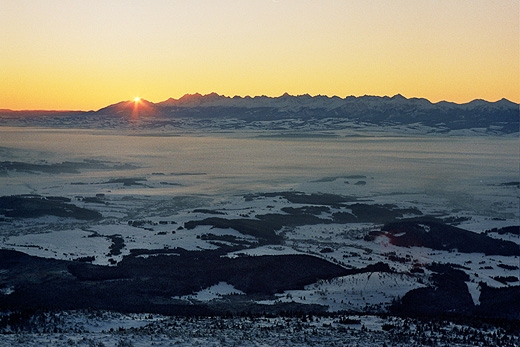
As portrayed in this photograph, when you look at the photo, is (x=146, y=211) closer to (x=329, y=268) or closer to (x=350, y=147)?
(x=329, y=268)

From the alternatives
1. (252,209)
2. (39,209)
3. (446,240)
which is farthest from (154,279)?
(252,209)

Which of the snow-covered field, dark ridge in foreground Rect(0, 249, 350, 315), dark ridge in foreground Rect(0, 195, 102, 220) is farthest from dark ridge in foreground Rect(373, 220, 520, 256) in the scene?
dark ridge in foreground Rect(0, 195, 102, 220)

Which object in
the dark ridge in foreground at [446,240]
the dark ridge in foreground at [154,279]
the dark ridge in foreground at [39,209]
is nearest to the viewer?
the dark ridge in foreground at [154,279]

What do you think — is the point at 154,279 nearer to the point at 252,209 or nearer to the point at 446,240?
the point at 446,240

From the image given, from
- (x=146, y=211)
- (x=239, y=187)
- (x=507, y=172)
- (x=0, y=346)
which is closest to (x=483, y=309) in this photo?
(x=0, y=346)

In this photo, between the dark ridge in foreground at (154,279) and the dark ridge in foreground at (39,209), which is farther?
the dark ridge in foreground at (39,209)

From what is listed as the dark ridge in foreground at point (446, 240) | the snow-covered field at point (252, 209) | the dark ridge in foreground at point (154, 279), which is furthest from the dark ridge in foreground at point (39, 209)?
the dark ridge in foreground at point (446, 240)

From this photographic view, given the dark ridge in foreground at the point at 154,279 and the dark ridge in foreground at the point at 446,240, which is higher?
the dark ridge in foreground at the point at 154,279

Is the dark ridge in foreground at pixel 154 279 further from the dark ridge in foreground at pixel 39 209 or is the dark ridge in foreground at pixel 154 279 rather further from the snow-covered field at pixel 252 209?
the dark ridge in foreground at pixel 39 209

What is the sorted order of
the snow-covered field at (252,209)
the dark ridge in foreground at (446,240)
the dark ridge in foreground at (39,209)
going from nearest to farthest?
1. the snow-covered field at (252,209)
2. the dark ridge in foreground at (446,240)
3. the dark ridge in foreground at (39,209)

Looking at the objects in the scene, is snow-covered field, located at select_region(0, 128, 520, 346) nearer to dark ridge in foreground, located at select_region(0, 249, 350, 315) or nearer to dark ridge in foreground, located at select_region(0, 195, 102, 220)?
dark ridge in foreground, located at select_region(0, 249, 350, 315)

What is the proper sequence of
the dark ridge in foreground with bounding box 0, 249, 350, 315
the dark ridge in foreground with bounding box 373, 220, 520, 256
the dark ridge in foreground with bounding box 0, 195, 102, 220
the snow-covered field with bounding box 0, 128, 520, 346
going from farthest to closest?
the dark ridge in foreground with bounding box 0, 195, 102, 220, the dark ridge in foreground with bounding box 373, 220, 520, 256, the dark ridge in foreground with bounding box 0, 249, 350, 315, the snow-covered field with bounding box 0, 128, 520, 346
